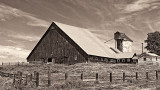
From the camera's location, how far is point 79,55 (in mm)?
59594

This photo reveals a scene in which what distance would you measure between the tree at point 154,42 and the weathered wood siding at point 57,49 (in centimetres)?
5048

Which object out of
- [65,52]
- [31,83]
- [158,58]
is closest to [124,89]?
[31,83]

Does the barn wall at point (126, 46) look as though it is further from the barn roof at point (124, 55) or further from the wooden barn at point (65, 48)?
the wooden barn at point (65, 48)

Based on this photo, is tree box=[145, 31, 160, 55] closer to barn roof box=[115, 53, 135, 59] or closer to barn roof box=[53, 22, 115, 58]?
barn roof box=[115, 53, 135, 59]

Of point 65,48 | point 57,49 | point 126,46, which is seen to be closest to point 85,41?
point 65,48

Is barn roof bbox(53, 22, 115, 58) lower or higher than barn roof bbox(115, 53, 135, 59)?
higher

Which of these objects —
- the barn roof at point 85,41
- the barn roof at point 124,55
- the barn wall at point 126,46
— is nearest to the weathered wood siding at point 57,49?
the barn roof at point 85,41

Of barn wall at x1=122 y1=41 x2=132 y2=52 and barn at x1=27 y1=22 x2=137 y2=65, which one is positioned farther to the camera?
barn wall at x1=122 y1=41 x2=132 y2=52

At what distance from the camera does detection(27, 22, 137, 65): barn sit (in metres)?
59.9

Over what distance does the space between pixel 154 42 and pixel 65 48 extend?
51883 millimetres

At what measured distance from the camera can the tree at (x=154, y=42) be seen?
10062cm

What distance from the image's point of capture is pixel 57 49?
63625mm

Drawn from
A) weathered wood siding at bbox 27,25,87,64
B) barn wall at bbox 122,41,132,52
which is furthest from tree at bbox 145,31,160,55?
weathered wood siding at bbox 27,25,87,64

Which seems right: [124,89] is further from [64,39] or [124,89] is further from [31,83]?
[64,39]
